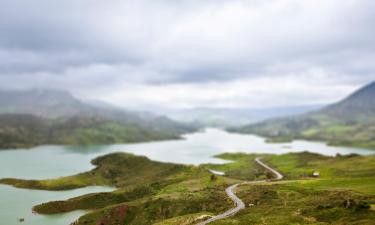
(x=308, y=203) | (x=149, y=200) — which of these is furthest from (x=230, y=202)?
(x=149, y=200)

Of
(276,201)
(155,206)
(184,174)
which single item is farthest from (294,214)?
(184,174)

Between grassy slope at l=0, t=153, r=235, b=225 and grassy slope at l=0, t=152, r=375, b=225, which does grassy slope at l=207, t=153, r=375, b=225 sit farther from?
grassy slope at l=0, t=153, r=235, b=225

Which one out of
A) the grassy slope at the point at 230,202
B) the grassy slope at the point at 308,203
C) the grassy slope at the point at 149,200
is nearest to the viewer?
the grassy slope at the point at 308,203

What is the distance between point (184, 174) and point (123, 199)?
4459 cm

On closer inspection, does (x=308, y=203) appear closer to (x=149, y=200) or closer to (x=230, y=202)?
(x=230, y=202)

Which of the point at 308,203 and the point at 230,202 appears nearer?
the point at 308,203

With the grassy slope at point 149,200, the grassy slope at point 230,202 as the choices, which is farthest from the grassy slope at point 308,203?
the grassy slope at point 149,200

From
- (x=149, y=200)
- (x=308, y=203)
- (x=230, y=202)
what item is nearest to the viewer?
(x=308, y=203)

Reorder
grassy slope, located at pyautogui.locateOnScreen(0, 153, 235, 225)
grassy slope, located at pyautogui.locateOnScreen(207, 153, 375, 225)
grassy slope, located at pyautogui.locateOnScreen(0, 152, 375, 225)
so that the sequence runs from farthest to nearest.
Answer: grassy slope, located at pyautogui.locateOnScreen(0, 153, 235, 225) → grassy slope, located at pyautogui.locateOnScreen(0, 152, 375, 225) → grassy slope, located at pyautogui.locateOnScreen(207, 153, 375, 225)

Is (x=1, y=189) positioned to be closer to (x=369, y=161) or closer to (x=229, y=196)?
(x=229, y=196)

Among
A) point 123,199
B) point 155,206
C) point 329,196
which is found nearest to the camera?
point 329,196

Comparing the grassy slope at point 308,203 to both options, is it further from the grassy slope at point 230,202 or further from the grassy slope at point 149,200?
the grassy slope at point 149,200

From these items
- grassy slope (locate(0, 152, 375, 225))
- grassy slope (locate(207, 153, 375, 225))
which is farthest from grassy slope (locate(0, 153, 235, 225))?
grassy slope (locate(207, 153, 375, 225))

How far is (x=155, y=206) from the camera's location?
122688mm
